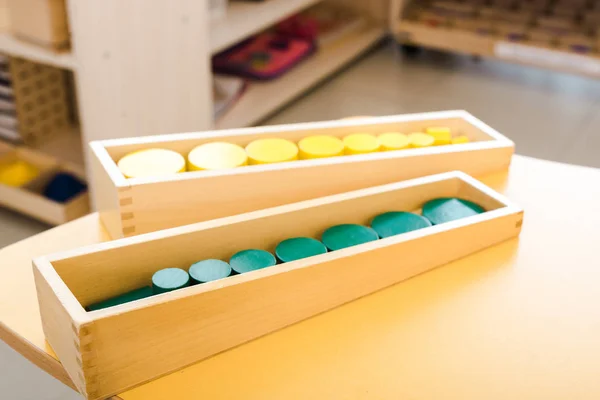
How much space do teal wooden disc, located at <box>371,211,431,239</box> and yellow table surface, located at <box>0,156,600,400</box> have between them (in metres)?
0.07

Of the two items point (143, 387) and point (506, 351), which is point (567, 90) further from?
point (143, 387)

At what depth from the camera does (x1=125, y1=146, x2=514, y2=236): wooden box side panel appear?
2.99 feet

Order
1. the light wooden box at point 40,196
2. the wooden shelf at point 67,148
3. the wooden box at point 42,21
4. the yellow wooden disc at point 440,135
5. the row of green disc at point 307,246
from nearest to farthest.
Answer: the row of green disc at point 307,246 → the yellow wooden disc at point 440,135 → the wooden box at point 42,21 → the light wooden box at point 40,196 → the wooden shelf at point 67,148

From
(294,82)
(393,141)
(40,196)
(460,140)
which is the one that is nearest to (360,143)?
(393,141)

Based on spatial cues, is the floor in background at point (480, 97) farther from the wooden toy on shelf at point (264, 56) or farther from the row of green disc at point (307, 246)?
the row of green disc at point (307, 246)

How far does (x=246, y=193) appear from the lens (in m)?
0.96

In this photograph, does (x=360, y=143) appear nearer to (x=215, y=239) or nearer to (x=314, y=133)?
(x=314, y=133)

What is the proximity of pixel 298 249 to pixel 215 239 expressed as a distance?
102 millimetres

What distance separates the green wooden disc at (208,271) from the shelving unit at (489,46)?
202 centimetres

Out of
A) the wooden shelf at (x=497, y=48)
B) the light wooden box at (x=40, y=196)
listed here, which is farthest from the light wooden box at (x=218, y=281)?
the wooden shelf at (x=497, y=48)

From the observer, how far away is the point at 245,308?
765 mm

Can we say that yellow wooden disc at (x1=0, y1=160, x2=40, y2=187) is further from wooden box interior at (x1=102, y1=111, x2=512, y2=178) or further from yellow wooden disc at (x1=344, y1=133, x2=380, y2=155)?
yellow wooden disc at (x1=344, y1=133, x2=380, y2=155)

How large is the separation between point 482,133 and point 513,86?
1.63 metres

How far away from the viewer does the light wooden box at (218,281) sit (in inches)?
27.6
